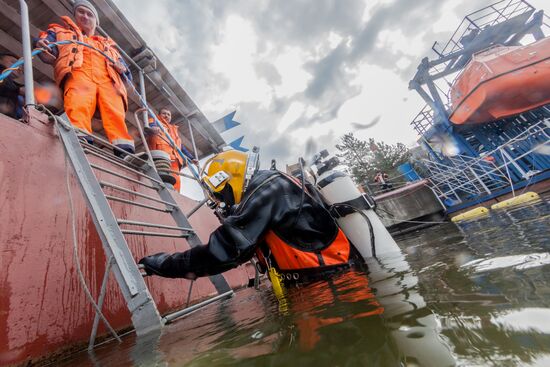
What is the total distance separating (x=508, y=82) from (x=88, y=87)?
10923 mm

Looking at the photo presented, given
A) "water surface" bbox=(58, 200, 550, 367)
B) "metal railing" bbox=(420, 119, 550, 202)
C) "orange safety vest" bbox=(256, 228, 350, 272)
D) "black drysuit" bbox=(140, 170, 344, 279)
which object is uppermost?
"metal railing" bbox=(420, 119, 550, 202)

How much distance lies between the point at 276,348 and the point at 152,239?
2093 mm

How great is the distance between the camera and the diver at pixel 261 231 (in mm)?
1688

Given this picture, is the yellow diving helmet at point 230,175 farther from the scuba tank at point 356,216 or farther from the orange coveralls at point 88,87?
the orange coveralls at point 88,87

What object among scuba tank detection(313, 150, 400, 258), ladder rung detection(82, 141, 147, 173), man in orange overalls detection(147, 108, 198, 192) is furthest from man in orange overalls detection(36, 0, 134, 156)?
scuba tank detection(313, 150, 400, 258)

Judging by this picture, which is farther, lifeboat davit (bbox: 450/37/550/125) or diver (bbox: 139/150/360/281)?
lifeboat davit (bbox: 450/37/550/125)

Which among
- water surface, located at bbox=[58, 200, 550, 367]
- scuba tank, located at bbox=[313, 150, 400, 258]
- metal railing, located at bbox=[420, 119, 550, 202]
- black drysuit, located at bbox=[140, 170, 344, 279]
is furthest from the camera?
metal railing, located at bbox=[420, 119, 550, 202]

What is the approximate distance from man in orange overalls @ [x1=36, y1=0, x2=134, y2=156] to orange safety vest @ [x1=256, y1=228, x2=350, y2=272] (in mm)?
2127

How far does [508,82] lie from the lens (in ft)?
26.6

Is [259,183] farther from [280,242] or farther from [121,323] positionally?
[121,323]

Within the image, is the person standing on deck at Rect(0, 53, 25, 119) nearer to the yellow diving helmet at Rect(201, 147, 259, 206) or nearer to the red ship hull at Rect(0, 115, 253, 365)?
the red ship hull at Rect(0, 115, 253, 365)

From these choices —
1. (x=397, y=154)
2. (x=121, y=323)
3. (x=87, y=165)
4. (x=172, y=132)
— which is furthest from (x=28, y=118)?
(x=397, y=154)

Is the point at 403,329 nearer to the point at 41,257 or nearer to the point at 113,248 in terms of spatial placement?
the point at 113,248

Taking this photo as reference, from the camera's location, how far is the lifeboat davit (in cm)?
802
